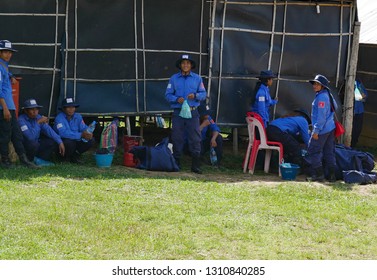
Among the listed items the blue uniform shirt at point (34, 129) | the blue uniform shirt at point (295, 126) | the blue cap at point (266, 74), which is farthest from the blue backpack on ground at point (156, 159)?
the blue cap at point (266, 74)

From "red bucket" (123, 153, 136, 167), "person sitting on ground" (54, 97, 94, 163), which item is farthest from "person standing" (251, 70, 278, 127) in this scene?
"person sitting on ground" (54, 97, 94, 163)

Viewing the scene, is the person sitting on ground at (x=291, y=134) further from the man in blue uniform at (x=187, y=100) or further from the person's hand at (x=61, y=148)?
the person's hand at (x=61, y=148)

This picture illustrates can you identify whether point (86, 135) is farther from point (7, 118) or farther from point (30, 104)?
point (7, 118)

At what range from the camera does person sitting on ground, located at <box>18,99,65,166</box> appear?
38.7ft

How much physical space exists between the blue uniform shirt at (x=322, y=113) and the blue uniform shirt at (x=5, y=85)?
13.9 ft

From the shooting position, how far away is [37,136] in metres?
11.9

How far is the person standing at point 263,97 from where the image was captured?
1308 cm

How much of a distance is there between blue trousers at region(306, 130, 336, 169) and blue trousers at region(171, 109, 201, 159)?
1.67 meters

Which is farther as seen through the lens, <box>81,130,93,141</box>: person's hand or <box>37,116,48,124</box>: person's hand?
<box>81,130,93,141</box>: person's hand

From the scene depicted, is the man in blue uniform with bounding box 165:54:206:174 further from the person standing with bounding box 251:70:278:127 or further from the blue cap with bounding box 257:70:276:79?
the blue cap with bounding box 257:70:276:79

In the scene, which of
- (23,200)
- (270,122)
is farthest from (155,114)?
(23,200)

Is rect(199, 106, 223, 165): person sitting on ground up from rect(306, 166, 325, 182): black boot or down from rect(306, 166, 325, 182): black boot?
up

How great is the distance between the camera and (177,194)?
33.6 feet

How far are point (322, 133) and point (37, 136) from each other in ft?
13.4
